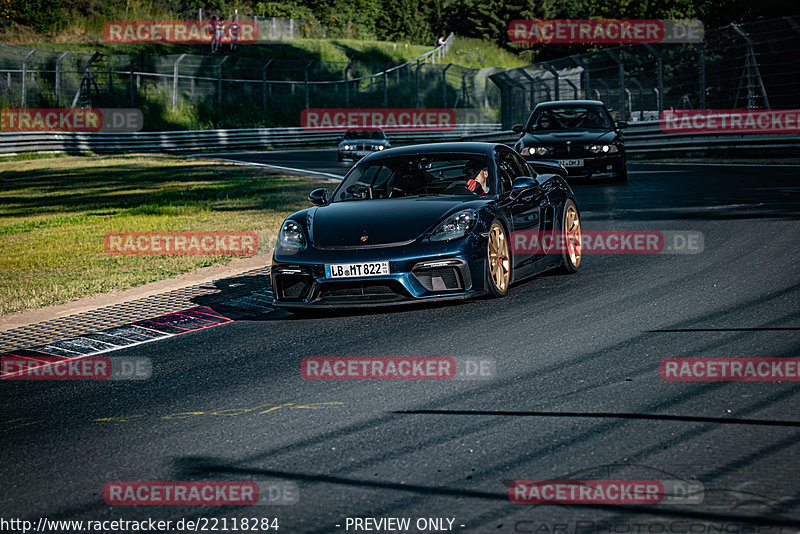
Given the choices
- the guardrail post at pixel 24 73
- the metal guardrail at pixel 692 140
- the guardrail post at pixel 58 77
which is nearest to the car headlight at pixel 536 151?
the metal guardrail at pixel 692 140

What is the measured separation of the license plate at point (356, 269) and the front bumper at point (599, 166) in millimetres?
11001

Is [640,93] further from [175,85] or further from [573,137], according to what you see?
[175,85]

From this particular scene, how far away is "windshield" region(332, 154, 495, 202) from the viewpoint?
8703 mm

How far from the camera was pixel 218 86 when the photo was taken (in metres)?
47.1

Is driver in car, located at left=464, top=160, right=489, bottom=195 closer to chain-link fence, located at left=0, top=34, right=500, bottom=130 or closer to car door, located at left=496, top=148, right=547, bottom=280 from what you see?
car door, located at left=496, top=148, right=547, bottom=280

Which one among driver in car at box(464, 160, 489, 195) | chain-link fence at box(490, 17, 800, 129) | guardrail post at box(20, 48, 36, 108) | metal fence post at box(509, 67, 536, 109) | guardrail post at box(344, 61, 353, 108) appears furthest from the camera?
guardrail post at box(344, 61, 353, 108)

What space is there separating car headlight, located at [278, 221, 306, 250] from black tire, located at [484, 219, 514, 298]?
1478mm

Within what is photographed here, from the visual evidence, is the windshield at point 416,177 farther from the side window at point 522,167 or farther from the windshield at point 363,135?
the windshield at point 363,135

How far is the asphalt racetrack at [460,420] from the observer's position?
372cm

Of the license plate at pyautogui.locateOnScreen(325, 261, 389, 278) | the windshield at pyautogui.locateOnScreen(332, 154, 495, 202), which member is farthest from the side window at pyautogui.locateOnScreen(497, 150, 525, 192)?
the license plate at pyautogui.locateOnScreen(325, 261, 389, 278)

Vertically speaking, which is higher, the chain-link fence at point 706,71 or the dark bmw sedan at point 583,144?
the chain-link fence at point 706,71

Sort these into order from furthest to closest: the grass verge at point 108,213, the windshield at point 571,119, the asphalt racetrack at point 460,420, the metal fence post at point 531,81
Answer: the metal fence post at point 531,81 → the windshield at point 571,119 → the grass verge at point 108,213 → the asphalt racetrack at point 460,420

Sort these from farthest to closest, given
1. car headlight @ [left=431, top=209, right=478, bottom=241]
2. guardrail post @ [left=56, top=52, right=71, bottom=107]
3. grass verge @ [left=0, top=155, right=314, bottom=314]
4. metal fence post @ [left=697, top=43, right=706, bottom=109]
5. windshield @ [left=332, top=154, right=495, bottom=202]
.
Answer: guardrail post @ [left=56, top=52, right=71, bottom=107]
metal fence post @ [left=697, top=43, right=706, bottom=109]
grass verge @ [left=0, top=155, right=314, bottom=314]
windshield @ [left=332, top=154, right=495, bottom=202]
car headlight @ [left=431, top=209, right=478, bottom=241]

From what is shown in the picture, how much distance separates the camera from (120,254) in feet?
41.9
